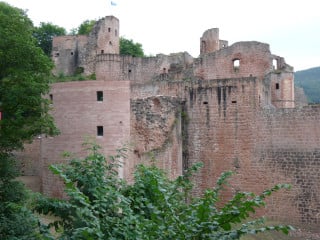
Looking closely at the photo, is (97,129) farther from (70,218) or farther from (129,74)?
(129,74)

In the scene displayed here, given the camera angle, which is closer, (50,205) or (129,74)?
(50,205)

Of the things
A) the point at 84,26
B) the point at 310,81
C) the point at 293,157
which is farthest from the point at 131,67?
the point at 310,81

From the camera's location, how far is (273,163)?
1739 centimetres

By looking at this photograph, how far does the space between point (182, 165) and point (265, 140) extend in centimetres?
Answer: 380

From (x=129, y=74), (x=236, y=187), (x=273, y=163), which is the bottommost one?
(x=236, y=187)

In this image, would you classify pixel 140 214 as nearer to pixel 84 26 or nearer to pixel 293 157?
pixel 293 157

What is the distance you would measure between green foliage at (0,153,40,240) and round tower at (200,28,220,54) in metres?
21.7

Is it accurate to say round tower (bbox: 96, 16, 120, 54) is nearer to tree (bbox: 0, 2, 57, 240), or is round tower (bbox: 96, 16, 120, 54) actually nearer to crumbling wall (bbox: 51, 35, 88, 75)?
crumbling wall (bbox: 51, 35, 88, 75)

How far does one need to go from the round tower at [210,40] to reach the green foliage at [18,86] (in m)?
19.5

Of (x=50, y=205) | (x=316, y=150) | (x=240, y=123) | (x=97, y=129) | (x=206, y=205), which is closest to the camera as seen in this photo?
(x=206, y=205)

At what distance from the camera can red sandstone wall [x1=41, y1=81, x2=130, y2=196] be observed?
14.9 meters

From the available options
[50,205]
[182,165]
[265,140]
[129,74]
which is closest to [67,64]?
[129,74]

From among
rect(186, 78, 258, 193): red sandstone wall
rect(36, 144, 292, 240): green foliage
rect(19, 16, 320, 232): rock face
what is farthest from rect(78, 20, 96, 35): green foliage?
rect(36, 144, 292, 240): green foliage

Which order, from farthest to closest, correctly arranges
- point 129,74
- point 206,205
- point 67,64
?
1. point 67,64
2. point 129,74
3. point 206,205
